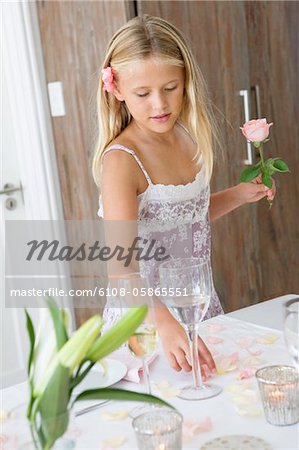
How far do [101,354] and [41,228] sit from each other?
2.27 meters

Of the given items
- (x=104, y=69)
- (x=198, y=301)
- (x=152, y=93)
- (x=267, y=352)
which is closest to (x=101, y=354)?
(x=198, y=301)

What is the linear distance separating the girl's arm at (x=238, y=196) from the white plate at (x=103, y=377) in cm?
66

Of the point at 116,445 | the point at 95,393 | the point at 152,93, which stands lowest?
the point at 116,445

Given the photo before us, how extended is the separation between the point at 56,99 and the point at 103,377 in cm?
190

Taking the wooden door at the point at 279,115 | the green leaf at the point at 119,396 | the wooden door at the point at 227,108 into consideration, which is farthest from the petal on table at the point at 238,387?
the wooden door at the point at 279,115

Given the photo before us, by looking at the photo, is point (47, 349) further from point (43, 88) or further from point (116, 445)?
point (43, 88)

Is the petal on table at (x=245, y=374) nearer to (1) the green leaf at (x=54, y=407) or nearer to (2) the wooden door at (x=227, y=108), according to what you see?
(1) the green leaf at (x=54, y=407)

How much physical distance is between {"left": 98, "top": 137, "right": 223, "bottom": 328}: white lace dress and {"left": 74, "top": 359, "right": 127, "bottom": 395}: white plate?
1.52 ft

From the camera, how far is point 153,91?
5.36 ft

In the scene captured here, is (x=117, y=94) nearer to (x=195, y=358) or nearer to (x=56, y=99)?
(x=195, y=358)

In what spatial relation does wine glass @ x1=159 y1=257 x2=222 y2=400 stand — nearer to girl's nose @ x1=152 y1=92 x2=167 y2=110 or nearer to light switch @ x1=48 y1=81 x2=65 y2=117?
girl's nose @ x1=152 y1=92 x2=167 y2=110

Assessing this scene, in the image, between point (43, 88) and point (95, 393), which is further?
point (43, 88)

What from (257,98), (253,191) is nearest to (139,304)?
(253,191)

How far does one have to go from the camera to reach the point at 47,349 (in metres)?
0.82
